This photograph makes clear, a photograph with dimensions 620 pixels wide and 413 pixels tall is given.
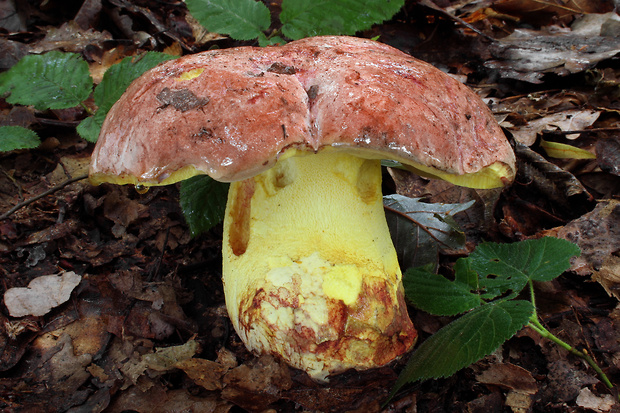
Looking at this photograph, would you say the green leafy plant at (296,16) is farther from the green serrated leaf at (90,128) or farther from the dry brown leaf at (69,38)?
the dry brown leaf at (69,38)

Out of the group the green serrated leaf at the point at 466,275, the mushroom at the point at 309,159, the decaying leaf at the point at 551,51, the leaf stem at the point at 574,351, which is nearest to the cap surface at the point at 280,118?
the mushroom at the point at 309,159

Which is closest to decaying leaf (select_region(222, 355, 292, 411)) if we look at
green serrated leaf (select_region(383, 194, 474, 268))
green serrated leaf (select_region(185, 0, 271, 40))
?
green serrated leaf (select_region(383, 194, 474, 268))

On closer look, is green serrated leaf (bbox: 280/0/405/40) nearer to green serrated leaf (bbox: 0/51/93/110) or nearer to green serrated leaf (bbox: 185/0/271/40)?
green serrated leaf (bbox: 185/0/271/40)

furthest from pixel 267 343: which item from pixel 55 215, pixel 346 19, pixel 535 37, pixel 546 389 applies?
pixel 535 37

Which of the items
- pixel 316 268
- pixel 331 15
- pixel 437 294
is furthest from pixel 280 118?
pixel 331 15

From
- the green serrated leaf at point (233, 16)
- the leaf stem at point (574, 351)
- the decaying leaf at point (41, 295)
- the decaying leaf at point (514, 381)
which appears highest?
the green serrated leaf at point (233, 16)

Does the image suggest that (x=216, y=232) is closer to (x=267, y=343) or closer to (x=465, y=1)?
(x=267, y=343)

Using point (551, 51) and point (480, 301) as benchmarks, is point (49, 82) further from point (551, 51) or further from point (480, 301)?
point (551, 51)
